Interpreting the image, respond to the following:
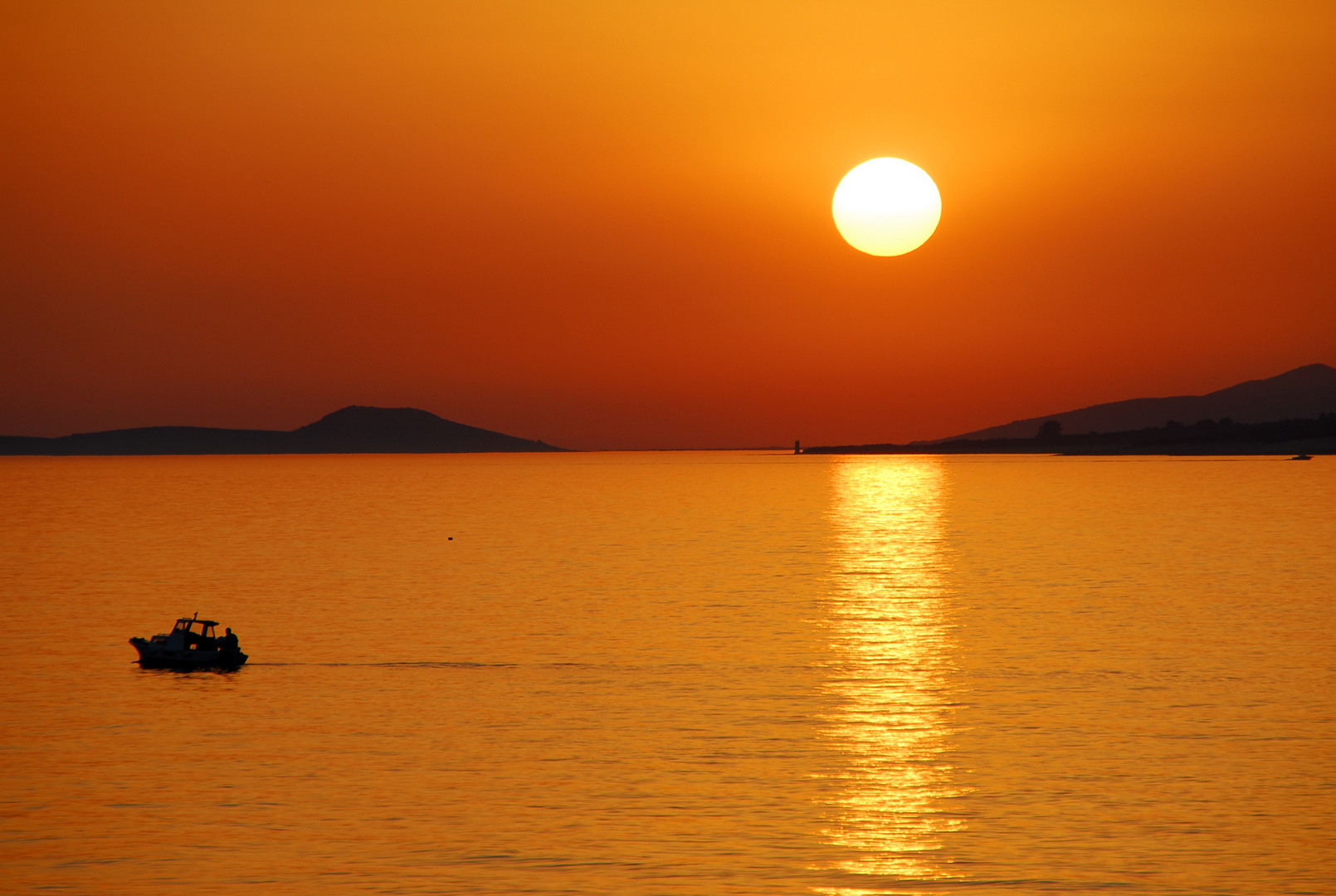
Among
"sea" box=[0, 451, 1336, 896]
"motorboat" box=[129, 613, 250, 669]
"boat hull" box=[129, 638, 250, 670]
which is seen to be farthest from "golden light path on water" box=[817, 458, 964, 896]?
"motorboat" box=[129, 613, 250, 669]

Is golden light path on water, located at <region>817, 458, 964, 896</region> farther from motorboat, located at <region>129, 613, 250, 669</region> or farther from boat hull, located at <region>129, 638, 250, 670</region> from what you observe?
motorboat, located at <region>129, 613, 250, 669</region>

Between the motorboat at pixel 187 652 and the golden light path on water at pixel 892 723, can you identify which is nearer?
the golden light path on water at pixel 892 723

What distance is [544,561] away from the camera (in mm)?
101250

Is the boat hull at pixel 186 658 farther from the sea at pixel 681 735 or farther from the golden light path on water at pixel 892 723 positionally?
the golden light path on water at pixel 892 723

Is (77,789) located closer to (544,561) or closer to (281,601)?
(281,601)

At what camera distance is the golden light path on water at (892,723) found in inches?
1085

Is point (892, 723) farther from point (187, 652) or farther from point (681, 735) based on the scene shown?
point (187, 652)

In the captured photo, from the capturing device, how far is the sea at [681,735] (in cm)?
2716

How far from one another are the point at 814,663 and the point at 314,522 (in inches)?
4490

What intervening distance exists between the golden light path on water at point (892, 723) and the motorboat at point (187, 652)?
78.8 ft

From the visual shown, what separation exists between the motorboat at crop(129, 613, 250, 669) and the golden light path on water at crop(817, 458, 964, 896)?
78.8ft

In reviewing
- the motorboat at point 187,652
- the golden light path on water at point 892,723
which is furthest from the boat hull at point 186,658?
the golden light path on water at point 892,723

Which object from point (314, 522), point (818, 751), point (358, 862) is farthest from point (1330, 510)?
point (358, 862)

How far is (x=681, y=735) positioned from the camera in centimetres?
3844
